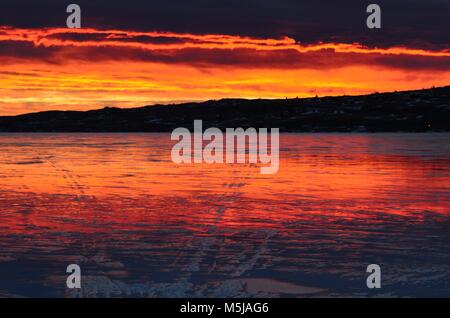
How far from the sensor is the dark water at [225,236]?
424 inches

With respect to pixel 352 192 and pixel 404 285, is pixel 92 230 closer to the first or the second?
pixel 404 285

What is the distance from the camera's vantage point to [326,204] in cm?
2003

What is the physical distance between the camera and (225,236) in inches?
586

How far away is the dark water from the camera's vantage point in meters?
10.8
